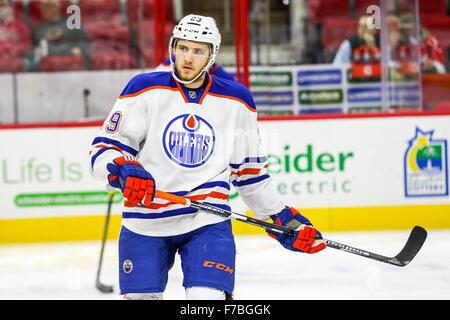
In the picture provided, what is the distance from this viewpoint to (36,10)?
5.75 metres

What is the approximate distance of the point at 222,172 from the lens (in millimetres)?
2357

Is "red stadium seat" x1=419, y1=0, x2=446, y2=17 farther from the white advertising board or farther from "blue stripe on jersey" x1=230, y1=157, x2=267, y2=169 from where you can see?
"blue stripe on jersey" x1=230, y1=157, x2=267, y2=169

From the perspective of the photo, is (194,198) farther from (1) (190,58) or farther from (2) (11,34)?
(2) (11,34)

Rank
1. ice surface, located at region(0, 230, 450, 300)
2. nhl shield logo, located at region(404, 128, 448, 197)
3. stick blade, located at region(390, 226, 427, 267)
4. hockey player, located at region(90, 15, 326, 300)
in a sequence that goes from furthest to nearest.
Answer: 1. nhl shield logo, located at region(404, 128, 448, 197)
2. ice surface, located at region(0, 230, 450, 300)
3. stick blade, located at region(390, 226, 427, 267)
4. hockey player, located at region(90, 15, 326, 300)

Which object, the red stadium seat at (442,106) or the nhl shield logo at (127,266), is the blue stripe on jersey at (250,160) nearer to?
the nhl shield logo at (127,266)

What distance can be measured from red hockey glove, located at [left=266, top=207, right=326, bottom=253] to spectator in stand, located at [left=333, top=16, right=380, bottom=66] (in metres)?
3.60

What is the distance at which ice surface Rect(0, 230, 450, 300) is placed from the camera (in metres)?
3.84

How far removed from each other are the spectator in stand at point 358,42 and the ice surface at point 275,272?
128 centimetres

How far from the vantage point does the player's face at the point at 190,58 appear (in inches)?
90.8

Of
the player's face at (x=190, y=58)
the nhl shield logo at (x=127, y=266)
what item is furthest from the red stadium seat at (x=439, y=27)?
the nhl shield logo at (x=127, y=266)

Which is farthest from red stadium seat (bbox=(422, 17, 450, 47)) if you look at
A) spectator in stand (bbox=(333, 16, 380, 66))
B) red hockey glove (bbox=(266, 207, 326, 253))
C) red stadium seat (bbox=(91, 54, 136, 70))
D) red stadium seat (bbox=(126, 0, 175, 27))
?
red hockey glove (bbox=(266, 207, 326, 253))
